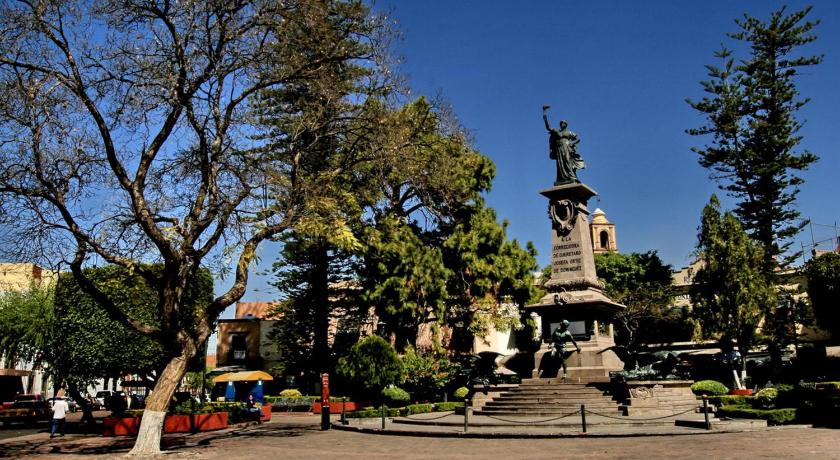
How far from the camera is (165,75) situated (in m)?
14.3

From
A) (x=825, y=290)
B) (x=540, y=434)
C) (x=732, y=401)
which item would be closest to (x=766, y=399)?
(x=732, y=401)

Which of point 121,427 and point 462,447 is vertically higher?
point 121,427

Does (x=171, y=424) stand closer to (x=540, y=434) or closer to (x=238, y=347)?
(x=540, y=434)

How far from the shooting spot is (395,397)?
86.2 feet

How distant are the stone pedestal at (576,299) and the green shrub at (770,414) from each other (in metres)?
3.85

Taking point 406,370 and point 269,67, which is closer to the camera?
point 269,67

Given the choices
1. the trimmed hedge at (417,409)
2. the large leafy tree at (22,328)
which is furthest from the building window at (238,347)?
the trimmed hedge at (417,409)

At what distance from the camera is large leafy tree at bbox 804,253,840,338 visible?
4088cm

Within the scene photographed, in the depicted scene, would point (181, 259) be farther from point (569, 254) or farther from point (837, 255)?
point (837, 255)

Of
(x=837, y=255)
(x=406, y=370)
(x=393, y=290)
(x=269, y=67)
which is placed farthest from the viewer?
(x=837, y=255)

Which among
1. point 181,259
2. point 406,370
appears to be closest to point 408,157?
point 181,259

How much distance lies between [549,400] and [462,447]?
5635 mm

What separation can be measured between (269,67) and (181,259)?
4.80 metres

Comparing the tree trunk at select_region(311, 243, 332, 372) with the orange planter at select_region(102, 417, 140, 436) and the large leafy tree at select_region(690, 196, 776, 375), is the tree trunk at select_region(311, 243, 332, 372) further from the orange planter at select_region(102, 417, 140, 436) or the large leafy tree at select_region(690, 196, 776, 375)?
the large leafy tree at select_region(690, 196, 776, 375)
